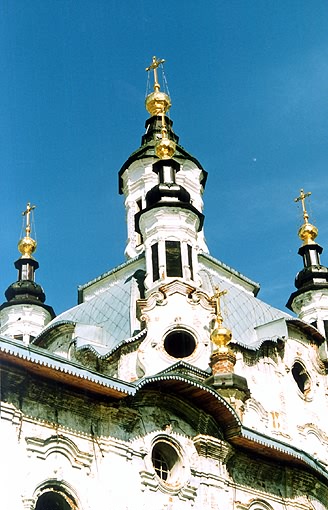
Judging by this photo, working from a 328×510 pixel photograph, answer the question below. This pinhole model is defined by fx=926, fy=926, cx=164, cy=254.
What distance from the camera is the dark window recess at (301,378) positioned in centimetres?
3057

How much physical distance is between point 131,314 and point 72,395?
10.2m

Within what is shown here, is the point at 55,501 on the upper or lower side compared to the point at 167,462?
lower

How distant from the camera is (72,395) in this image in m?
19.2

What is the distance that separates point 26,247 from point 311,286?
38.2ft

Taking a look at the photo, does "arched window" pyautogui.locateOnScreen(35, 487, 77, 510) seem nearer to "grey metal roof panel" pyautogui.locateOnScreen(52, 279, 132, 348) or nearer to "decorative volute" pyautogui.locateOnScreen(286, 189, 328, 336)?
"grey metal roof panel" pyautogui.locateOnScreen(52, 279, 132, 348)

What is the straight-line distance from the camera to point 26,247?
37938 millimetres

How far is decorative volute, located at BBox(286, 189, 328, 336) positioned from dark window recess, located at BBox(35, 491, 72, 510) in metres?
17.7

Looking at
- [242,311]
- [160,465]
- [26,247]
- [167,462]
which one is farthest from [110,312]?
[160,465]

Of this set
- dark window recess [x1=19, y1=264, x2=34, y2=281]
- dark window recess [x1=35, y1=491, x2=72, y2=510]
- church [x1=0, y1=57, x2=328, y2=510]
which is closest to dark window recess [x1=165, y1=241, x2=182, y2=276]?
church [x1=0, y1=57, x2=328, y2=510]

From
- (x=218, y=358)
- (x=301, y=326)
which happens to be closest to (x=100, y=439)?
(x=218, y=358)

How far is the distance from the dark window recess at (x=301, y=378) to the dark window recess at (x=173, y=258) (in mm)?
5857

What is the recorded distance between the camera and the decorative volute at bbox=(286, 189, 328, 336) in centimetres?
3497

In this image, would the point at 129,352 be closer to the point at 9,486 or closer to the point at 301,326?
the point at 301,326

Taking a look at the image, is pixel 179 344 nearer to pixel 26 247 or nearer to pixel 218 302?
pixel 218 302
